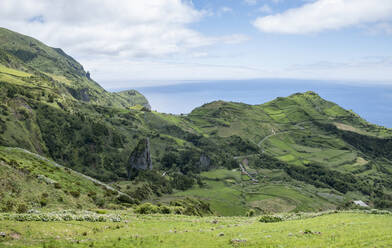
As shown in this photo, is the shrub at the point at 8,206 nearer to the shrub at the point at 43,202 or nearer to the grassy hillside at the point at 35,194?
the grassy hillside at the point at 35,194

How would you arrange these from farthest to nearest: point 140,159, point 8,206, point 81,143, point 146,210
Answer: point 81,143 → point 140,159 → point 146,210 → point 8,206

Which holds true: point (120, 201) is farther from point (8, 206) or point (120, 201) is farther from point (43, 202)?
point (8, 206)

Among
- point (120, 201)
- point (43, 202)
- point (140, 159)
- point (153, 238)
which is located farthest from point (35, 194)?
point (140, 159)

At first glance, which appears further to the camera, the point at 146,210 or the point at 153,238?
the point at 146,210

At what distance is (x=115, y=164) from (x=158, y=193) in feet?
172

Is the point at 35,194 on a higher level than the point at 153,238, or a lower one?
lower

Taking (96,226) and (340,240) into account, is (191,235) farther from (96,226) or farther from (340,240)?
(340,240)

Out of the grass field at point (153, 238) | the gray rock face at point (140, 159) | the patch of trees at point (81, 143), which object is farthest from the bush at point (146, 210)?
the gray rock face at point (140, 159)

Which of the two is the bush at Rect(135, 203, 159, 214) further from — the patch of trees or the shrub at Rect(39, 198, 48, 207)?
the patch of trees

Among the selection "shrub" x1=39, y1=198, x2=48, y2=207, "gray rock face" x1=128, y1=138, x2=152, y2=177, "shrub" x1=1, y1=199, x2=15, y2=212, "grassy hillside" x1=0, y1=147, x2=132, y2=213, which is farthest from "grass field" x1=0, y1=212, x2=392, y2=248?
"gray rock face" x1=128, y1=138, x2=152, y2=177

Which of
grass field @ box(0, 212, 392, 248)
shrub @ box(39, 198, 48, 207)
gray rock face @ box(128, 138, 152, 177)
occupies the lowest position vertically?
gray rock face @ box(128, 138, 152, 177)

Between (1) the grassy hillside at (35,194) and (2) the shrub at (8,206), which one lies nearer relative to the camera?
(2) the shrub at (8,206)

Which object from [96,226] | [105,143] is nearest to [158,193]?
[105,143]

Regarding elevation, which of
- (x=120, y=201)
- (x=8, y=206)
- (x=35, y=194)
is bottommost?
(x=120, y=201)
